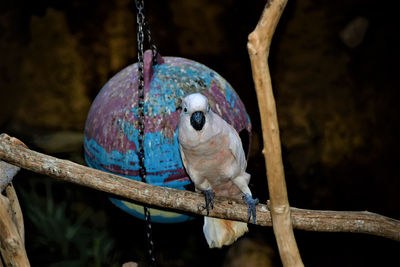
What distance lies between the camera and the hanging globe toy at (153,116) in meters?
1.54

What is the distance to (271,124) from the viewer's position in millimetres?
1229

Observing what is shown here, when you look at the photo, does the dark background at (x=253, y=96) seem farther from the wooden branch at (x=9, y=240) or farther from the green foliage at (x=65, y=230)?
the wooden branch at (x=9, y=240)

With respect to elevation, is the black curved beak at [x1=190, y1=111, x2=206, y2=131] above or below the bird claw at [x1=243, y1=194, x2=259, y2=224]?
above

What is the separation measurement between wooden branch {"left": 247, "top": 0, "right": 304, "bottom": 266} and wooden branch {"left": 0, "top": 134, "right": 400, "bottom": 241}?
0.73ft

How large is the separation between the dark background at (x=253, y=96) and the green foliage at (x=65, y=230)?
0.04ft

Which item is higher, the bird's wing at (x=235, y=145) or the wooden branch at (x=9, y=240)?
the bird's wing at (x=235, y=145)

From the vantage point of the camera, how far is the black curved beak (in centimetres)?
146

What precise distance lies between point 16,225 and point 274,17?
3.89 ft

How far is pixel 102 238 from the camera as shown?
138 inches

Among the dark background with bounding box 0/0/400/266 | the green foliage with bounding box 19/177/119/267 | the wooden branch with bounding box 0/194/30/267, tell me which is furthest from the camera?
the dark background with bounding box 0/0/400/266

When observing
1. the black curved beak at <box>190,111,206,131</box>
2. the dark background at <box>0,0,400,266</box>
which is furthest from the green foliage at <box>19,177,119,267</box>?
the black curved beak at <box>190,111,206,131</box>

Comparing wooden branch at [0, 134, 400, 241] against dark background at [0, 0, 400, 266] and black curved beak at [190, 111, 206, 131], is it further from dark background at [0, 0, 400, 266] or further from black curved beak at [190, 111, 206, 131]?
dark background at [0, 0, 400, 266]

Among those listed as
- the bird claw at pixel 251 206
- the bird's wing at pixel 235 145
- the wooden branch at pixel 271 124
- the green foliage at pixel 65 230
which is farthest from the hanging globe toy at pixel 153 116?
the green foliage at pixel 65 230

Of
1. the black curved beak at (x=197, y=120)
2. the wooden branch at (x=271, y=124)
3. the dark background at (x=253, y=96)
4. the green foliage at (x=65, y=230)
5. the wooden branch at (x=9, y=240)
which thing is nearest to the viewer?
the wooden branch at (x=271, y=124)
